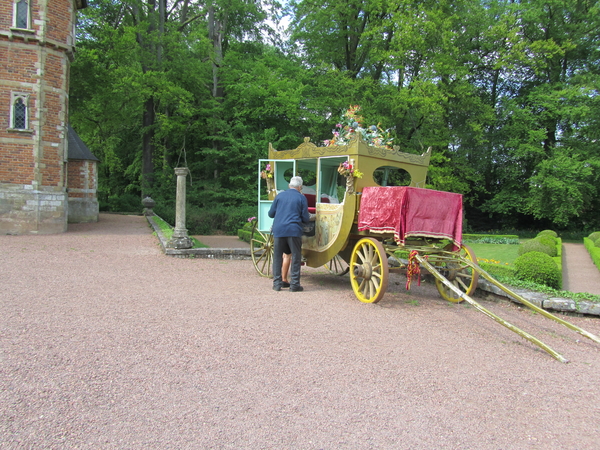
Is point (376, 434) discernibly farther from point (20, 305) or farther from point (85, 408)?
point (20, 305)

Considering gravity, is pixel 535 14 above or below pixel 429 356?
above

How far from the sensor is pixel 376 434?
9.61 ft

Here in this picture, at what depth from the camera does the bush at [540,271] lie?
7.67 metres

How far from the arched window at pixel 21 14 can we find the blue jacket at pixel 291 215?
12.8 meters

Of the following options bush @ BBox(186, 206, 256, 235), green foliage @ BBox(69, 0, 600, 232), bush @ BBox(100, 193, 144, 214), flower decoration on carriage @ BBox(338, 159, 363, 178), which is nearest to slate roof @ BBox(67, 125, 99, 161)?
green foliage @ BBox(69, 0, 600, 232)

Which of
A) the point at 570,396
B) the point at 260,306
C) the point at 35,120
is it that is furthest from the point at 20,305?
the point at 35,120

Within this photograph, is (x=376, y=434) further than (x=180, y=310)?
No

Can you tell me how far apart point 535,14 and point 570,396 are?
88.7ft

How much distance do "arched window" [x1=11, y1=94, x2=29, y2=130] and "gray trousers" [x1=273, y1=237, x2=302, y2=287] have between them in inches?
474

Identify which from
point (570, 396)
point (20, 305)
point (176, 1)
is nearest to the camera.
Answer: point (570, 396)

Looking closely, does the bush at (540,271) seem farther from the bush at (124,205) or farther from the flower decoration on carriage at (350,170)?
the bush at (124,205)

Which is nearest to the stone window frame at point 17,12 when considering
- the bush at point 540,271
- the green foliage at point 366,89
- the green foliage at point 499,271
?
the green foliage at point 366,89

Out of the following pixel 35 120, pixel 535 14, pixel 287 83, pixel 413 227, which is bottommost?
pixel 413 227

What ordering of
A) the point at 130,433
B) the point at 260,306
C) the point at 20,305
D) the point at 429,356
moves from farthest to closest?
the point at 260,306, the point at 20,305, the point at 429,356, the point at 130,433
